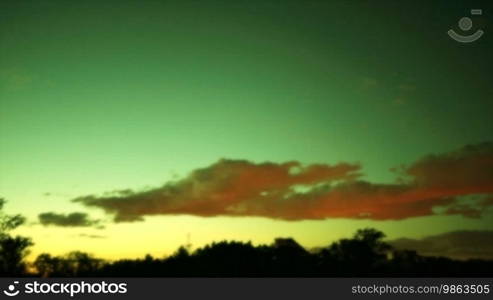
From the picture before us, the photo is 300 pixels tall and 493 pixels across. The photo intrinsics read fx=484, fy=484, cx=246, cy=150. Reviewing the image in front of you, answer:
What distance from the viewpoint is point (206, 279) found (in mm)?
9516

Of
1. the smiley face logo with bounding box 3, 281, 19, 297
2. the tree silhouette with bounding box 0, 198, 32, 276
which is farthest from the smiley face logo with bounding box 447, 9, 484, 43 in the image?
the tree silhouette with bounding box 0, 198, 32, 276

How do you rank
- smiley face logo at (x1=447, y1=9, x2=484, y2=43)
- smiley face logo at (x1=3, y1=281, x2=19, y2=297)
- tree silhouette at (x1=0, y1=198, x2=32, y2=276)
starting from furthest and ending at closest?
tree silhouette at (x1=0, y1=198, x2=32, y2=276), smiley face logo at (x1=447, y1=9, x2=484, y2=43), smiley face logo at (x1=3, y1=281, x2=19, y2=297)

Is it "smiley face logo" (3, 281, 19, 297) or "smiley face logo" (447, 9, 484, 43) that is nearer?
"smiley face logo" (3, 281, 19, 297)

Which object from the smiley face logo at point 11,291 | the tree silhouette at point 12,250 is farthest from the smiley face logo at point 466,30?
the tree silhouette at point 12,250

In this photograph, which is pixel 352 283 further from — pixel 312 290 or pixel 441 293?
pixel 441 293

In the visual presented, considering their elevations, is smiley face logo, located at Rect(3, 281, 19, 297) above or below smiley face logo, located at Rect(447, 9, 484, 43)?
below

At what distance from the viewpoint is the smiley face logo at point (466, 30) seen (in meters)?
11.6

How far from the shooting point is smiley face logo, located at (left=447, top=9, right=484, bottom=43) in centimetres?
1159

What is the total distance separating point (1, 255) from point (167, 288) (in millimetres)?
50465

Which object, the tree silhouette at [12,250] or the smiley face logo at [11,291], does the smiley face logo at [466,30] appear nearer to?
the smiley face logo at [11,291]

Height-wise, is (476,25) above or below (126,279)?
above

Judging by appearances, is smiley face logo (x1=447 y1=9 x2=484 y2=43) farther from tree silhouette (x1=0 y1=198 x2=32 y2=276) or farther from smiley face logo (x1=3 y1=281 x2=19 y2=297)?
tree silhouette (x1=0 y1=198 x2=32 y2=276)

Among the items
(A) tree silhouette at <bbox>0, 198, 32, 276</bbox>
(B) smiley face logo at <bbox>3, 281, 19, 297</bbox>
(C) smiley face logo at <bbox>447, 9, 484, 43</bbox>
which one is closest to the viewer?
(B) smiley face logo at <bbox>3, 281, 19, 297</bbox>

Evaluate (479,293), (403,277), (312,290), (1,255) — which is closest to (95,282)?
(312,290)
